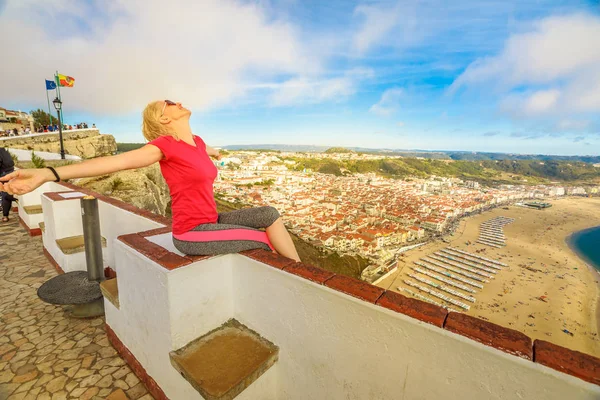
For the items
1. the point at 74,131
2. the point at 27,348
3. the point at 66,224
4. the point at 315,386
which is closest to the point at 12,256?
the point at 66,224

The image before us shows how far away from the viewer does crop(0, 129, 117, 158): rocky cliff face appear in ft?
55.8

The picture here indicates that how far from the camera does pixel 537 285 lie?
1753 centimetres

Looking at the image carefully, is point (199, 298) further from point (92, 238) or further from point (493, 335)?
point (92, 238)

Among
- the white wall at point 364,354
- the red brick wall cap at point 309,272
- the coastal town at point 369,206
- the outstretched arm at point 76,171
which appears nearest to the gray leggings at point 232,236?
the white wall at point 364,354

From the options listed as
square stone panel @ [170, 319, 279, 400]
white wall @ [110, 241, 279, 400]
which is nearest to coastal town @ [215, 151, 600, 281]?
white wall @ [110, 241, 279, 400]

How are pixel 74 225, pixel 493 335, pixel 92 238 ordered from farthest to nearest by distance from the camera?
pixel 74 225
pixel 92 238
pixel 493 335

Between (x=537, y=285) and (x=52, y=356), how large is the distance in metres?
24.0

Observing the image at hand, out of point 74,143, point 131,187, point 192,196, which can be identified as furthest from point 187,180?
point 74,143

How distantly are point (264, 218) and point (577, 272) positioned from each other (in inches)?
1142

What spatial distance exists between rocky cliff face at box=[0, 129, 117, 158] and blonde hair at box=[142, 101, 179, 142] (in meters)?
21.6

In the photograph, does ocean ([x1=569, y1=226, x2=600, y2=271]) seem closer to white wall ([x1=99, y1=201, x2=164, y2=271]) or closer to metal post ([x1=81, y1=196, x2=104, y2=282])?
white wall ([x1=99, y1=201, x2=164, y2=271])

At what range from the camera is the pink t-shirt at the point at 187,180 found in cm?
146

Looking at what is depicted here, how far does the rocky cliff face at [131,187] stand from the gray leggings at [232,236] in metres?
8.47

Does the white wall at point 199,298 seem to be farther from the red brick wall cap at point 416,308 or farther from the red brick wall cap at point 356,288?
the red brick wall cap at point 416,308
